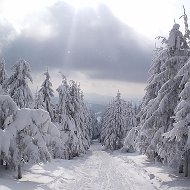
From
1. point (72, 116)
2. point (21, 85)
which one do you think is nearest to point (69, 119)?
point (72, 116)

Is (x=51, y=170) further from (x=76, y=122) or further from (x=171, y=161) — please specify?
(x=76, y=122)

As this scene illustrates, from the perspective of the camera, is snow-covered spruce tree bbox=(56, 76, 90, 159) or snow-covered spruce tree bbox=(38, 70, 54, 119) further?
snow-covered spruce tree bbox=(56, 76, 90, 159)

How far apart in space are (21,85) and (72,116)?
18.8m

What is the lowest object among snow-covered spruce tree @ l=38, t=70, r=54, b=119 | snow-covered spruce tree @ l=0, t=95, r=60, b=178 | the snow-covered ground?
the snow-covered ground

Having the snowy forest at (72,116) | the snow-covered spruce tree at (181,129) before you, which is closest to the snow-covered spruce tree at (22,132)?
the snowy forest at (72,116)

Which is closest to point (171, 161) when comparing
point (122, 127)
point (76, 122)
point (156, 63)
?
point (156, 63)

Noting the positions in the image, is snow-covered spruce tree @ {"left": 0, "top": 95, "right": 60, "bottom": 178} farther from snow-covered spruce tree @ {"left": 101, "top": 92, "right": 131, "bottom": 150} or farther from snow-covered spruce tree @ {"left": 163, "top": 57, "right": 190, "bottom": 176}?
snow-covered spruce tree @ {"left": 101, "top": 92, "right": 131, "bottom": 150}

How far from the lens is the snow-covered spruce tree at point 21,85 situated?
104 ft

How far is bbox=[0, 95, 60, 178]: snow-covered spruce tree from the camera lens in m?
→ 20.0

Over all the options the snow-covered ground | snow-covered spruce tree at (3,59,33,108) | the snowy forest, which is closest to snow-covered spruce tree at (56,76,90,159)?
the snowy forest

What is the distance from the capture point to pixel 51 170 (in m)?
26.0

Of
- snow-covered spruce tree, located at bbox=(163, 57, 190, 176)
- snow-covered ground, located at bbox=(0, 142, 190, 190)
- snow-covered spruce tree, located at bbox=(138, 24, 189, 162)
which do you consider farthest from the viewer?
snow-covered spruce tree, located at bbox=(138, 24, 189, 162)

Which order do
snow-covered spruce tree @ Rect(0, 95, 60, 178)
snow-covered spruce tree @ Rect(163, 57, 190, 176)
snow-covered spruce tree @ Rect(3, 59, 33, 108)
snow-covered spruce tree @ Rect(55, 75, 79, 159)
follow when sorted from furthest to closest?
snow-covered spruce tree @ Rect(55, 75, 79, 159)
snow-covered spruce tree @ Rect(3, 59, 33, 108)
snow-covered spruce tree @ Rect(163, 57, 190, 176)
snow-covered spruce tree @ Rect(0, 95, 60, 178)

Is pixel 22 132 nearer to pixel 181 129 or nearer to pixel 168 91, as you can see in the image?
pixel 181 129
